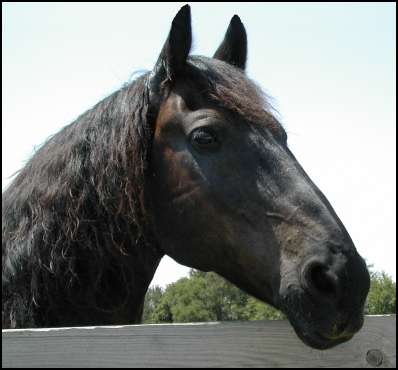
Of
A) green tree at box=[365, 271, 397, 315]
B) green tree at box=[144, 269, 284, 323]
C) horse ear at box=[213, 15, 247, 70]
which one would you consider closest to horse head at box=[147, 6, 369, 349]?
horse ear at box=[213, 15, 247, 70]

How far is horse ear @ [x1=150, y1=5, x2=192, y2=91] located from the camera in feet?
10.9

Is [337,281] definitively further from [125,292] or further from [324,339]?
[125,292]

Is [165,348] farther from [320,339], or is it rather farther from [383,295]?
[383,295]

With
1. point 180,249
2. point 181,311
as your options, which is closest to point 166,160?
point 180,249

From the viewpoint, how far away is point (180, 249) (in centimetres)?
302

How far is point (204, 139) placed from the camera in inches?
115

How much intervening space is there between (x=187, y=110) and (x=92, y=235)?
1.02m

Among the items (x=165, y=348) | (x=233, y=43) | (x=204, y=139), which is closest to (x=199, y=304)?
(x=233, y=43)

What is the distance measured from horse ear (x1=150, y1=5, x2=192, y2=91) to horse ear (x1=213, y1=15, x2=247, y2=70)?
822 millimetres

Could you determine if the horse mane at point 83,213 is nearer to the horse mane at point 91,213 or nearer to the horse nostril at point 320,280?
the horse mane at point 91,213

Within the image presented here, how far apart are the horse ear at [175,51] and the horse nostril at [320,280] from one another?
174cm

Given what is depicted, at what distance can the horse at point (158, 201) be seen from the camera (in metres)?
2.66

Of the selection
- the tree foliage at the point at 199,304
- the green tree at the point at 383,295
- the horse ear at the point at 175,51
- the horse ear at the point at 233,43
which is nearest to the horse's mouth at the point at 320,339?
the horse ear at the point at 175,51

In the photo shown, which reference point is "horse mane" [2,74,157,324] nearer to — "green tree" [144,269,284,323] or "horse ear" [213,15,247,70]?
"horse ear" [213,15,247,70]
